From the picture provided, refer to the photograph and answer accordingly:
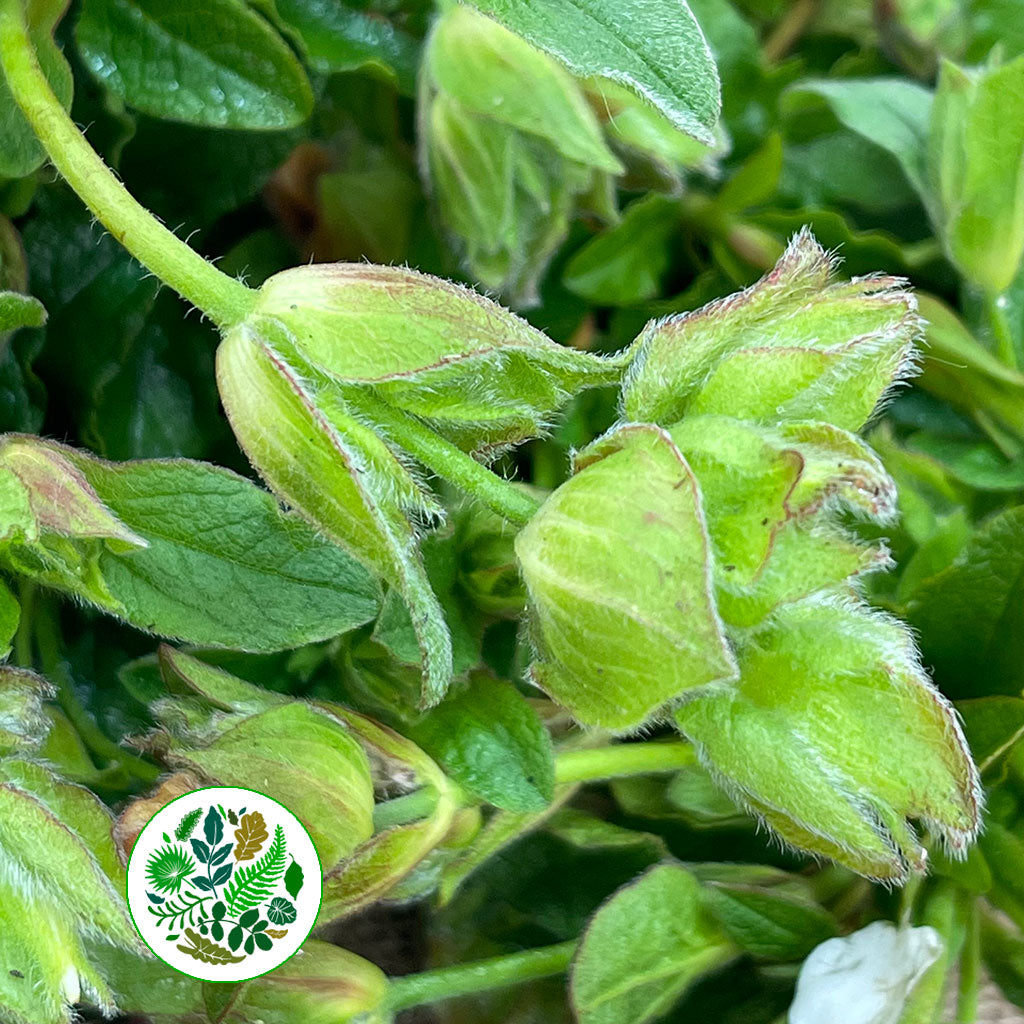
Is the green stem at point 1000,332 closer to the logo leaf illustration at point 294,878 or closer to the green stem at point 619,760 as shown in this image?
the green stem at point 619,760

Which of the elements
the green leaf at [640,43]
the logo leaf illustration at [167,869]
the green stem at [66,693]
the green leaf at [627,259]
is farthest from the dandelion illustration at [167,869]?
the green leaf at [627,259]

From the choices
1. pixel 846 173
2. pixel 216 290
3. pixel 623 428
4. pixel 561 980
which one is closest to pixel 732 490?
pixel 623 428

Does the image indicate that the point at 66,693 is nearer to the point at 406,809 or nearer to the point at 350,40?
the point at 406,809

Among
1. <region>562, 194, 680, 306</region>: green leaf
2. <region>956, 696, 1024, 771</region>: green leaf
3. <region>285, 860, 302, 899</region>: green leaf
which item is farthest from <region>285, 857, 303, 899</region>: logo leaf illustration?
<region>562, 194, 680, 306</region>: green leaf

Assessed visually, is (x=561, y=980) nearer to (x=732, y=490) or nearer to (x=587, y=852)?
(x=587, y=852)

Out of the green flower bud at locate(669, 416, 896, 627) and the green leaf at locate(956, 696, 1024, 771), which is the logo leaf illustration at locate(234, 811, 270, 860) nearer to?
the green flower bud at locate(669, 416, 896, 627)
